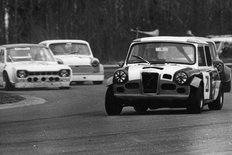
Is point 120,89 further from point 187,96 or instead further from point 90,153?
point 90,153

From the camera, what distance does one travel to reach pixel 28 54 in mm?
27875

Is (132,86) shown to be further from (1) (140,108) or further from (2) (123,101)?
(1) (140,108)

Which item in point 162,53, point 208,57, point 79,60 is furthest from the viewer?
point 79,60

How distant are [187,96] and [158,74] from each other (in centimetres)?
61

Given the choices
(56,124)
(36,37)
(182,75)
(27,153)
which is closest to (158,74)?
(182,75)

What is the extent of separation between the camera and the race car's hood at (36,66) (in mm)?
26516

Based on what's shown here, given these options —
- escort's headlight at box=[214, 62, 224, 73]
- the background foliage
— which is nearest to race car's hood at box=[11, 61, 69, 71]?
escort's headlight at box=[214, 62, 224, 73]

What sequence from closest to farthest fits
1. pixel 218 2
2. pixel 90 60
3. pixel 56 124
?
pixel 56 124, pixel 90 60, pixel 218 2

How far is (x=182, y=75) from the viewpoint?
639 inches

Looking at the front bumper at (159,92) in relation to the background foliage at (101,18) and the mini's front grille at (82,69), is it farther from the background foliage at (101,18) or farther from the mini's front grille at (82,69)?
the background foliage at (101,18)

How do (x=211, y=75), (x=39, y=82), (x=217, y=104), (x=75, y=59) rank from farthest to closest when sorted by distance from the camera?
(x=75, y=59) → (x=39, y=82) → (x=217, y=104) → (x=211, y=75)

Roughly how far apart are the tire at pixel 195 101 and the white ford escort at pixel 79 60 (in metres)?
14.0

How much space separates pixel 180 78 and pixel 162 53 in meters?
1.25

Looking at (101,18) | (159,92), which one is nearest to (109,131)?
(159,92)
